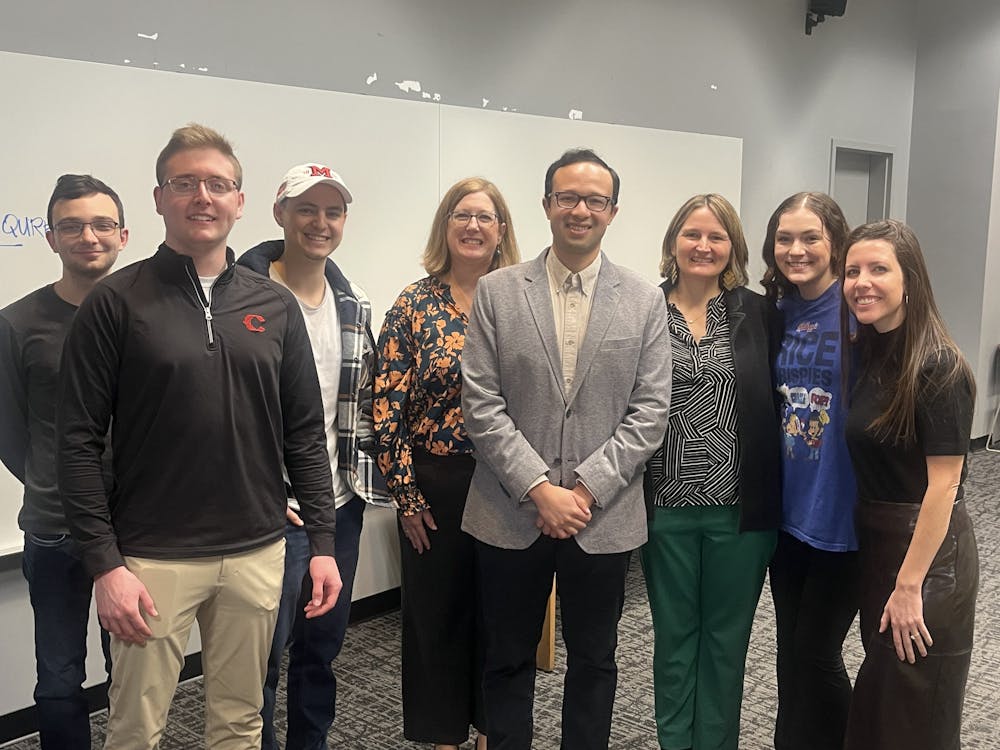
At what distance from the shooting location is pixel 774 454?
210cm

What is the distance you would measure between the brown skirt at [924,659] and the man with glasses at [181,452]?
1.25m

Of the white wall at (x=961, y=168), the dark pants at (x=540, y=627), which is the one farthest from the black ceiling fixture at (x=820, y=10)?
the dark pants at (x=540, y=627)

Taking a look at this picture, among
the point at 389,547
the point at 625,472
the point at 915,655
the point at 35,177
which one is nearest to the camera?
the point at 915,655

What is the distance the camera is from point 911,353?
1.79 meters

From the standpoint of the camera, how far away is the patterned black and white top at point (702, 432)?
2074 mm

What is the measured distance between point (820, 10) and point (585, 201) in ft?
13.8

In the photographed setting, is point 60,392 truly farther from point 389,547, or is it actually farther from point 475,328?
point 389,547

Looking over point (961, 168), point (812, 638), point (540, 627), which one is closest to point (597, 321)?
point (540, 627)

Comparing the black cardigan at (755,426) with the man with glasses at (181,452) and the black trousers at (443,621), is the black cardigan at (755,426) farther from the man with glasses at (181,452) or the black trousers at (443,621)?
the man with glasses at (181,452)

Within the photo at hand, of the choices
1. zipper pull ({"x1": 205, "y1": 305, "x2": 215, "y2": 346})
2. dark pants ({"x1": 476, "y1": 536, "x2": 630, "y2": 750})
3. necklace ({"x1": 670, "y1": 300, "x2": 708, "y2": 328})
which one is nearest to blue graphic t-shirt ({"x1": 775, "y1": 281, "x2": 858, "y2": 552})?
necklace ({"x1": 670, "y1": 300, "x2": 708, "y2": 328})

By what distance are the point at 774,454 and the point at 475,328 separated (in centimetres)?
79

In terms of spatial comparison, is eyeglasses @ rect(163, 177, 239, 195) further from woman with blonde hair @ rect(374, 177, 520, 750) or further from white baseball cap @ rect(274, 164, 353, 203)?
woman with blonde hair @ rect(374, 177, 520, 750)

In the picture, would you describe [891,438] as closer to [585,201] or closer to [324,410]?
[585,201]

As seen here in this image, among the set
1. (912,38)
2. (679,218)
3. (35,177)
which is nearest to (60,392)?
(35,177)
